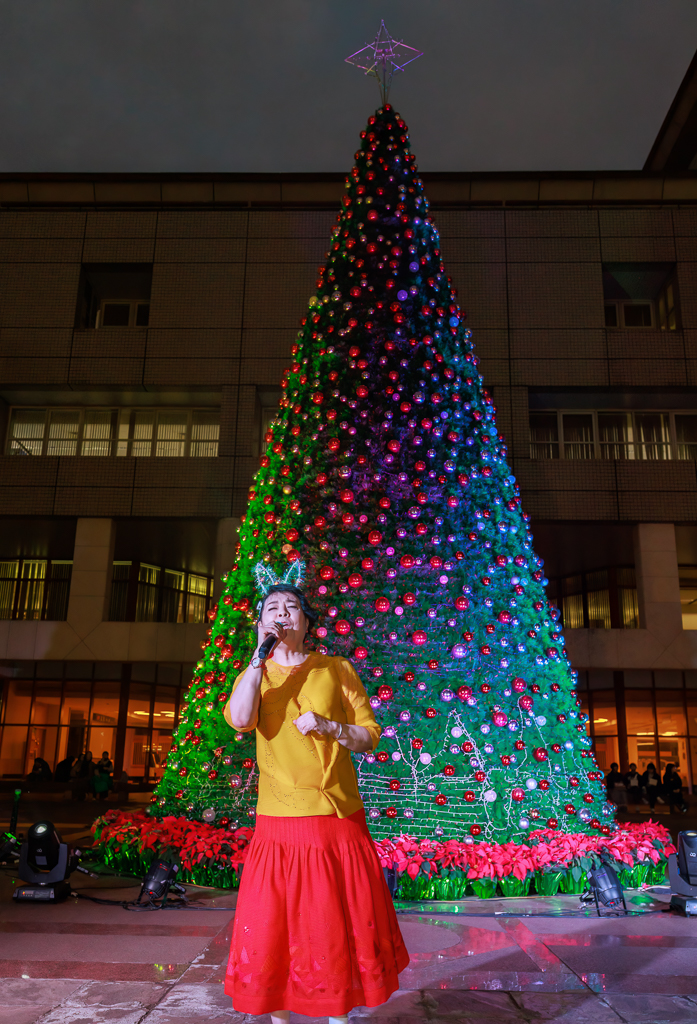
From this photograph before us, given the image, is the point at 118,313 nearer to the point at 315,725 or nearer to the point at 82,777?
the point at 82,777

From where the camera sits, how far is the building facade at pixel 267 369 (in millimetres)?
17469

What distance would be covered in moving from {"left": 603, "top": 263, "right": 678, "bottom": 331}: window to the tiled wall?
1.31ft

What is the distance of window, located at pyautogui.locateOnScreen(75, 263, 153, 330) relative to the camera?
19625mm

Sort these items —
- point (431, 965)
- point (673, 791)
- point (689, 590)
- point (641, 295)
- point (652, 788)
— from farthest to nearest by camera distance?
1. point (689, 590)
2. point (641, 295)
3. point (652, 788)
4. point (673, 791)
5. point (431, 965)

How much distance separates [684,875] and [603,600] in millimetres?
17019

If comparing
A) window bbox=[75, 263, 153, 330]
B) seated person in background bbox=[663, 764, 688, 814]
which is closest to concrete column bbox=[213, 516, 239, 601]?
window bbox=[75, 263, 153, 330]

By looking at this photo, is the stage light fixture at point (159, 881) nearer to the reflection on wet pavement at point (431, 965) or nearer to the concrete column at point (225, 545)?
the reflection on wet pavement at point (431, 965)

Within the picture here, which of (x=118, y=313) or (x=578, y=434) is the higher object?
(x=118, y=313)

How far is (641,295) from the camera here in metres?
20.2

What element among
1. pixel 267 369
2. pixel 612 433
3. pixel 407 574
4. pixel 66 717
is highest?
pixel 267 369

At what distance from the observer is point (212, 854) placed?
19.9ft

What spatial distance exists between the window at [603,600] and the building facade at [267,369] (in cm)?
119

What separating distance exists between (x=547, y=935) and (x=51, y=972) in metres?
3.04

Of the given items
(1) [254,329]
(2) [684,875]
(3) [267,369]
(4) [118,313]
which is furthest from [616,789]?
(4) [118,313]
